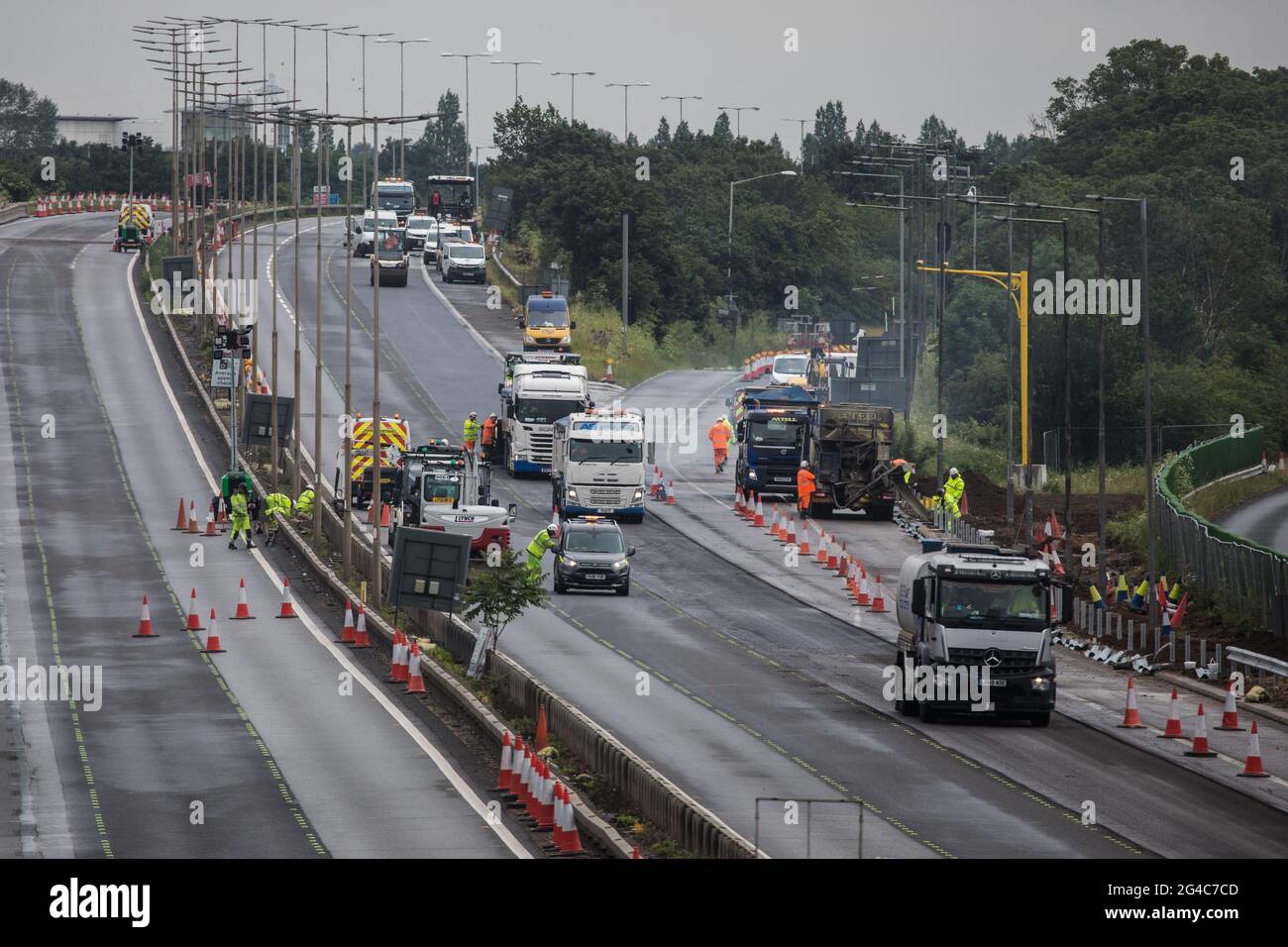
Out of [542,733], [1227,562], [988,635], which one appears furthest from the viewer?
[1227,562]

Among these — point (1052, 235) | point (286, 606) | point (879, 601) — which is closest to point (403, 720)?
point (286, 606)

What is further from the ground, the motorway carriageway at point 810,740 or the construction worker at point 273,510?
the construction worker at point 273,510

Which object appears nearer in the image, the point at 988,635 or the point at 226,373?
the point at 988,635

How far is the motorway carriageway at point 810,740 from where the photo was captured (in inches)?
971

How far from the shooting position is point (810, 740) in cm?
3106

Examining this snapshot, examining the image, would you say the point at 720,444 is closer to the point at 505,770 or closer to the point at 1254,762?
the point at 1254,762

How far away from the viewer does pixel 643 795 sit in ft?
81.3

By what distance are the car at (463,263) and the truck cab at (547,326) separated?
21.0 m

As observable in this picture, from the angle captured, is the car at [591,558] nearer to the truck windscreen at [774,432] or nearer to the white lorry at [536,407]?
the white lorry at [536,407]

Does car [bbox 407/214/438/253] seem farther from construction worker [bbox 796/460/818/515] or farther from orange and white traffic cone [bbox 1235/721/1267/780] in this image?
orange and white traffic cone [bbox 1235/721/1267/780]

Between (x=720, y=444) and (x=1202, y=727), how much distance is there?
40623 mm

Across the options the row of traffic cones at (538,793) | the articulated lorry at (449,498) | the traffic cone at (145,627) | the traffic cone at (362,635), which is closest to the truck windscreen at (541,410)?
the articulated lorry at (449,498)
